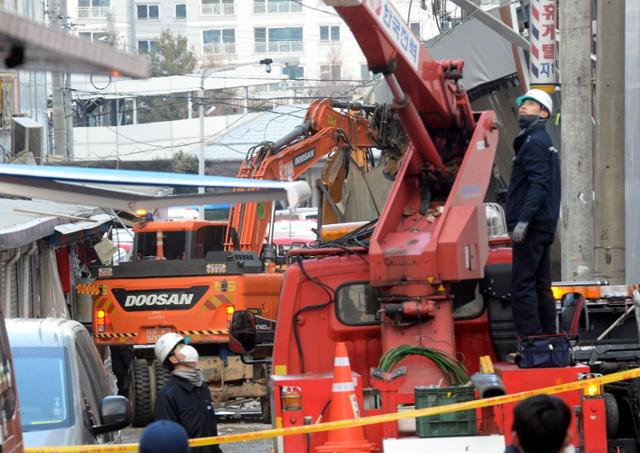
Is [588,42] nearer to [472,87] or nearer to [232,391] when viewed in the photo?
[232,391]

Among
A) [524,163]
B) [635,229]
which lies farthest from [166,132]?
[524,163]

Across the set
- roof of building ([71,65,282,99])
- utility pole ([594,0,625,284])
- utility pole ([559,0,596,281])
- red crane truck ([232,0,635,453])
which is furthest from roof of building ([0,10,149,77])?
roof of building ([71,65,282,99])

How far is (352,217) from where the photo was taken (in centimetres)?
2175

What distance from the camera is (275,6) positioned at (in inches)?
3083

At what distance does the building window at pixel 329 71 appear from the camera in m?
79.9

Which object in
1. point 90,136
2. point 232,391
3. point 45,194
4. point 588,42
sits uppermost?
point 90,136

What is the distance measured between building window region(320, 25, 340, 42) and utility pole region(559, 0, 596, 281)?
65.6 m

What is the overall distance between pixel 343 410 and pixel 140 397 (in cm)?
1016

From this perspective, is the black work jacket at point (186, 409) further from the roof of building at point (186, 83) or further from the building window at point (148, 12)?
the building window at point (148, 12)

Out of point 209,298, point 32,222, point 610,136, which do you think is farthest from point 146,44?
point 610,136

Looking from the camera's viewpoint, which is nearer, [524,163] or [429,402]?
[429,402]

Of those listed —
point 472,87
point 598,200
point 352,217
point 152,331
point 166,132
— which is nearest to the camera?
point 598,200

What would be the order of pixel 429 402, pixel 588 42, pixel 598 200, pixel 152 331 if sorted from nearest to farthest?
pixel 429 402 → pixel 588 42 → pixel 598 200 → pixel 152 331

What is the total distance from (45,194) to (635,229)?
10567 millimetres
